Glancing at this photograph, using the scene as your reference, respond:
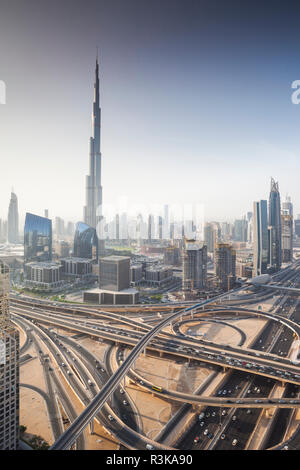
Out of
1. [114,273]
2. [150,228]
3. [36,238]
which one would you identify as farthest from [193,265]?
[150,228]

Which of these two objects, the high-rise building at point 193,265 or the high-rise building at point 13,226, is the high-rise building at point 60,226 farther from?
the high-rise building at point 193,265

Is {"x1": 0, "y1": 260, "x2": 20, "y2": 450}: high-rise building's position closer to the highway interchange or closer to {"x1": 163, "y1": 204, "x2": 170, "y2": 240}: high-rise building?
the highway interchange

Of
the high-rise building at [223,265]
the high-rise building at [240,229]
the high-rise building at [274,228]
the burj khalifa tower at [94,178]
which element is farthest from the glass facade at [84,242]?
the high-rise building at [240,229]

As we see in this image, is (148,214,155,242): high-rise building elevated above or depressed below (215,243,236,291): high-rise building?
above

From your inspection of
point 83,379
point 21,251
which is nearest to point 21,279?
point 21,251

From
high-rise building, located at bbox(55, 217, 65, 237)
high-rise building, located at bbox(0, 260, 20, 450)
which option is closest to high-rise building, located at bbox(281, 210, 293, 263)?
high-rise building, located at bbox(55, 217, 65, 237)

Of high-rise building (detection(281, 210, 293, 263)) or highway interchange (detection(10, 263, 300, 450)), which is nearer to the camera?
highway interchange (detection(10, 263, 300, 450))

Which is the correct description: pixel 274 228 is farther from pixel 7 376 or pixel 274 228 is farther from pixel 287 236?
pixel 7 376
